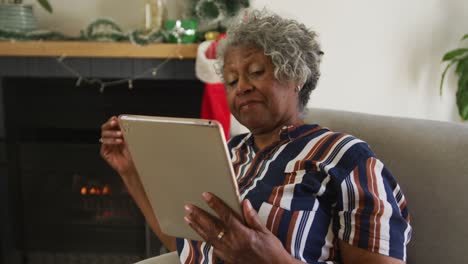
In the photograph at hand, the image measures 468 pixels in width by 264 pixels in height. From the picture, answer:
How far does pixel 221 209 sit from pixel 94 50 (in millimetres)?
1405

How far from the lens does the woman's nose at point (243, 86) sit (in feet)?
2.91

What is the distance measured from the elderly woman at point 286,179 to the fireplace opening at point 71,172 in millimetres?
1197

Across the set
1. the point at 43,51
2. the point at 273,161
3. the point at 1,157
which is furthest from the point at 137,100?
the point at 273,161

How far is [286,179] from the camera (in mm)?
840

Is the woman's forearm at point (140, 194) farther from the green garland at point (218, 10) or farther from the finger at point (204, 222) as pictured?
the green garland at point (218, 10)

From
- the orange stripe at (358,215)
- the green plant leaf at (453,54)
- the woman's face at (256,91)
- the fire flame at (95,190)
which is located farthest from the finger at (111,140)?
the green plant leaf at (453,54)

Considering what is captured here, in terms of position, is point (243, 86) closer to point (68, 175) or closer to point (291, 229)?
point (291, 229)

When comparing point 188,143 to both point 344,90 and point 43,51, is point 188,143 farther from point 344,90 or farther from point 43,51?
point 43,51

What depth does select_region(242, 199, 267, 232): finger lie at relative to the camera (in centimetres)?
66

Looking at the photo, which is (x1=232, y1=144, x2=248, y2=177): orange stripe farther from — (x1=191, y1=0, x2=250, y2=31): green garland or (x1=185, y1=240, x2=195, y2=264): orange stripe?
(x1=191, y1=0, x2=250, y2=31): green garland

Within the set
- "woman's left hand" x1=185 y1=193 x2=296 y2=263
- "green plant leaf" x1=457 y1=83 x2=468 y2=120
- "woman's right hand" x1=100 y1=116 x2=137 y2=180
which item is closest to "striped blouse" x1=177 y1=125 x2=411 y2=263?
"woman's left hand" x1=185 y1=193 x2=296 y2=263

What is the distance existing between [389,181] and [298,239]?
0.19 meters

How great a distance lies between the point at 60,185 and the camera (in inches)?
87.2

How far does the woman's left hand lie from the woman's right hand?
31 centimetres
